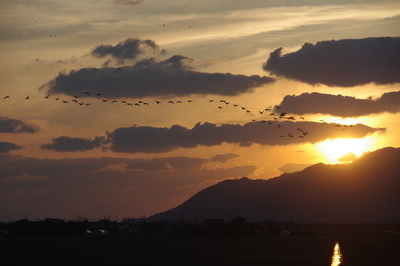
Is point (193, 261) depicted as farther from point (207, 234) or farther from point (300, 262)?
point (207, 234)

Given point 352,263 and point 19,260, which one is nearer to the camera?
point 352,263

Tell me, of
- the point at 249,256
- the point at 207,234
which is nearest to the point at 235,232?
the point at 207,234

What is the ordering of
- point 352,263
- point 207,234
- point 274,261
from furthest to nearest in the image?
point 207,234, point 274,261, point 352,263

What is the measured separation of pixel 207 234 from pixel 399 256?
9622 centimetres

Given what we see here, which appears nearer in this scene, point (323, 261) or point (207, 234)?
point (323, 261)

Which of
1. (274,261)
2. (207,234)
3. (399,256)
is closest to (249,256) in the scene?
(274,261)

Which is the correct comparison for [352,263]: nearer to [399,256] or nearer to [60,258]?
[399,256]

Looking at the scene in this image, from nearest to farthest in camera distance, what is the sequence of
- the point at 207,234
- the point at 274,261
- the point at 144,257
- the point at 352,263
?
the point at 352,263 < the point at 274,261 < the point at 144,257 < the point at 207,234

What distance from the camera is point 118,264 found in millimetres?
62688

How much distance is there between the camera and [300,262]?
63.7m

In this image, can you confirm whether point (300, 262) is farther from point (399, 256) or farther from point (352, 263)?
point (399, 256)

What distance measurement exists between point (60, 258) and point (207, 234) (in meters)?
90.5

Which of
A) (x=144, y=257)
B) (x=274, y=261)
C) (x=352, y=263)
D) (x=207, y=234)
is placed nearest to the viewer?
(x=352, y=263)

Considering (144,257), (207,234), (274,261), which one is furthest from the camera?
(207,234)
